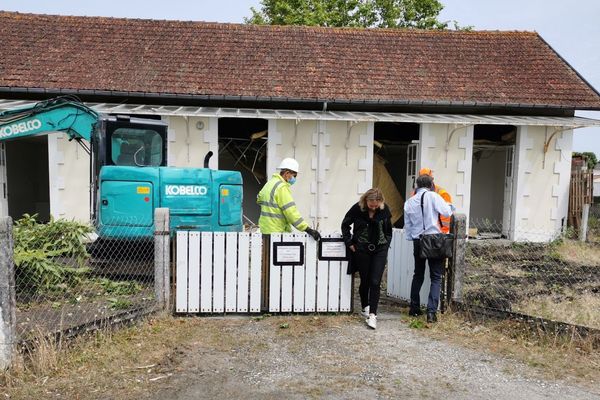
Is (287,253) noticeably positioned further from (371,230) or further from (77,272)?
(77,272)

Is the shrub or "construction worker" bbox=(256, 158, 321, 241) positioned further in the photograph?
the shrub

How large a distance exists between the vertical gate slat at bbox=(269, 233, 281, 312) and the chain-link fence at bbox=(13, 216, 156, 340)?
4.24ft

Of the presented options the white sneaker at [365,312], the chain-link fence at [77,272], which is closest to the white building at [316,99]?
the chain-link fence at [77,272]

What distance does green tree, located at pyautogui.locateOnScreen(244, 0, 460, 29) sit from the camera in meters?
20.4

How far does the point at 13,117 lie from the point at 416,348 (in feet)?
17.4

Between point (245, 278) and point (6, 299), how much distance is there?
227 cm

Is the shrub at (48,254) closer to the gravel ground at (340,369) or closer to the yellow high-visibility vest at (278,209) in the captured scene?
the gravel ground at (340,369)

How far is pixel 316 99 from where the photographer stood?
33.6ft

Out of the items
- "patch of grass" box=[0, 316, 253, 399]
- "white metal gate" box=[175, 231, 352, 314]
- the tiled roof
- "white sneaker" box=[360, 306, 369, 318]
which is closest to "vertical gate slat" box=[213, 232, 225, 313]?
"white metal gate" box=[175, 231, 352, 314]

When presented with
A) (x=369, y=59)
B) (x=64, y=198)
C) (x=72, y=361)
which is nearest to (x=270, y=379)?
(x=72, y=361)

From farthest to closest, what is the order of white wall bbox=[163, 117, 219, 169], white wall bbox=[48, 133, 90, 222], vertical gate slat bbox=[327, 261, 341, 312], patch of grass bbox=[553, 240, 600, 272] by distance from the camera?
1. white wall bbox=[163, 117, 219, 169]
2. white wall bbox=[48, 133, 90, 222]
3. patch of grass bbox=[553, 240, 600, 272]
4. vertical gate slat bbox=[327, 261, 341, 312]

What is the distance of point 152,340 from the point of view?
4.40 m

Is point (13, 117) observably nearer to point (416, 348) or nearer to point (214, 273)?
point (214, 273)

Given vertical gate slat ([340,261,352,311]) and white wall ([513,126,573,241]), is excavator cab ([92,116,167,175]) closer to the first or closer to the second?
vertical gate slat ([340,261,352,311])
